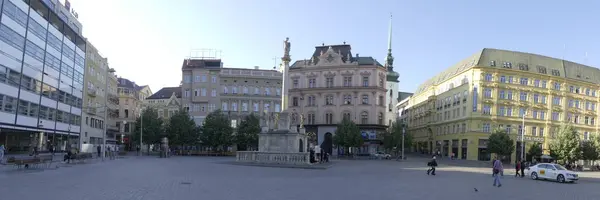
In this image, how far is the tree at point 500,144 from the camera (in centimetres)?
6238

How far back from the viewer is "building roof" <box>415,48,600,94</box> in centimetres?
7562

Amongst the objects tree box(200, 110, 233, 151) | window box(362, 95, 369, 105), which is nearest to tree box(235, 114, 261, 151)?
tree box(200, 110, 233, 151)

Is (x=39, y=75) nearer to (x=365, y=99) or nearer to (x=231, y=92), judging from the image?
(x=231, y=92)

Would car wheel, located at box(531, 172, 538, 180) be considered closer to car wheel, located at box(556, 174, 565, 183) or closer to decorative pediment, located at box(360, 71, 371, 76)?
car wheel, located at box(556, 174, 565, 183)

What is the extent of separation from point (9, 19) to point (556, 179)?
47.1 metres

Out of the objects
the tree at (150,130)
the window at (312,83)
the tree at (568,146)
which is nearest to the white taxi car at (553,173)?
the tree at (568,146)

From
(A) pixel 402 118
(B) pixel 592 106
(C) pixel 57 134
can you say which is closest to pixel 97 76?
(C) pixel 57 134

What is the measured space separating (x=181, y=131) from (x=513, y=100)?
51869 mm

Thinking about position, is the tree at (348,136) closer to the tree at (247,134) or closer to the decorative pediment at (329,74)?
the tree at (247,134)

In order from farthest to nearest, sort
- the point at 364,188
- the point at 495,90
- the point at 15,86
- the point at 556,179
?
the point at 495,90 → the point at 15,86 → the point at 556,179 → the point at 364,188

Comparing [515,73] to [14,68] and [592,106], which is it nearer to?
[592,106]

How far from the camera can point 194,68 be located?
83.9m

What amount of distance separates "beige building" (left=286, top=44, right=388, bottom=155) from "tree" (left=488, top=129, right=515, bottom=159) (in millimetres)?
19144

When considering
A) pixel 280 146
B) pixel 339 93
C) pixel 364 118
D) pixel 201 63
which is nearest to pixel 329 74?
pixel 339 93
